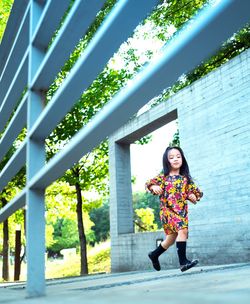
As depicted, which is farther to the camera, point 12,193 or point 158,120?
point 12,193

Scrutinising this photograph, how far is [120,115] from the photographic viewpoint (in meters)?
0.86

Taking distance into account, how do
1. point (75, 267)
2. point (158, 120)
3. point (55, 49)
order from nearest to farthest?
point (55, 49) → point (158, 120) → point (75, 267)

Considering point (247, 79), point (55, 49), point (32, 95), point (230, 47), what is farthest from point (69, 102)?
point (230, 47)

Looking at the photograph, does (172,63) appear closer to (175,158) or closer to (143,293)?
(143,293)

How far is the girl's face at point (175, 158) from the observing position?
403cm

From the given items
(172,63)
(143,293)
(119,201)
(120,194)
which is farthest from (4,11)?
(172,63)

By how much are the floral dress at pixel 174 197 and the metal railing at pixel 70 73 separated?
213 cm

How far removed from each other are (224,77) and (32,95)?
5787 mm

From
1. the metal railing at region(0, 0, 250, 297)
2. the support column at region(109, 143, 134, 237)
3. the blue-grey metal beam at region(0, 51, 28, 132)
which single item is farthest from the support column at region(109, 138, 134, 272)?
the blue-grey metal beam at region(0, 51, 28, 132)

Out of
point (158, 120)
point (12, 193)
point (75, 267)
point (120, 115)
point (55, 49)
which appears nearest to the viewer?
point (120, 115)

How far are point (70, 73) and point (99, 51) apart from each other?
164 millimetres

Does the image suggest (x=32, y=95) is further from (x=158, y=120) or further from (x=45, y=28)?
(x=158, y=120)

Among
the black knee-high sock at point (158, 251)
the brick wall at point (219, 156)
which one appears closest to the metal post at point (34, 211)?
the black knee-high sock at point (158, 251)

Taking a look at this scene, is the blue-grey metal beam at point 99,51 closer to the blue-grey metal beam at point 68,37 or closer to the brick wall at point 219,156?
the blue-grey metal beam at point 68,37
